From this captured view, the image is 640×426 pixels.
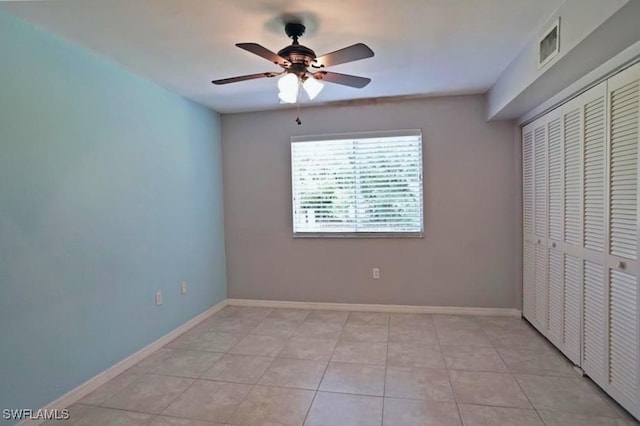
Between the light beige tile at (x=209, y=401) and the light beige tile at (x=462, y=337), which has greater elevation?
the light beige tile at (x=462, y=337)

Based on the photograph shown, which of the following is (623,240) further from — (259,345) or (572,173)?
(259,345)

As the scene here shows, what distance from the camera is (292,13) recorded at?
1961mm

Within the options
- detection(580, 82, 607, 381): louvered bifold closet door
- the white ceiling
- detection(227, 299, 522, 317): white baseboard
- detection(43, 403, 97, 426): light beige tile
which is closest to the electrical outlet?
detection(227, 299, 522, 317): white baseboard

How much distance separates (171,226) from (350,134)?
2.12 meters

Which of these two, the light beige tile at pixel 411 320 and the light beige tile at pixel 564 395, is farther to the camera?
the light beige tile at pixel 411 320

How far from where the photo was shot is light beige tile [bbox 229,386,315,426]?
2014 mm

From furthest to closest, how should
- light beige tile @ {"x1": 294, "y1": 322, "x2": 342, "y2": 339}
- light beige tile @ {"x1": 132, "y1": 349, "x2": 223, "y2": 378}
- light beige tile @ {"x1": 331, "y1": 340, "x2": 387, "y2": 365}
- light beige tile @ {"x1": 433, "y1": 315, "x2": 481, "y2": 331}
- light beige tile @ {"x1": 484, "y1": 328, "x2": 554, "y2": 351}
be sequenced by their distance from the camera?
light beige tile @ {"x1": 433, "y1": 315, "x2": 481, "y2": 331}, light beige tile @ {"x1": 294, "y1": 322, "x2": 342, "y2": 339}, light beige tile @ {"x1": 484, "y1": 328, "x2": 554, "y2": 351}, light beige tile @ {"x1": 331, "y1": 340, "x2": 387, "y2": 365}, light beige tile @ {"x1": 132, "y1": 349, "x2": 223, "y2": 378}

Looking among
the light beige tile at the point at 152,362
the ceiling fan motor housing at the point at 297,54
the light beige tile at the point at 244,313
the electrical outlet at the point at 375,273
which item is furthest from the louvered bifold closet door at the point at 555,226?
the light beige tile at the point at 152,362

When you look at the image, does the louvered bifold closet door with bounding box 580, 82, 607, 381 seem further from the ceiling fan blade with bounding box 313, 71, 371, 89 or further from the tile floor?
the ceiling fan blade with bounding box 313, 71, 371, 89

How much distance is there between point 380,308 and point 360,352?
1.08 m

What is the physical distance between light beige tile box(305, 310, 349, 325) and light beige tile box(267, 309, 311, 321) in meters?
0.07

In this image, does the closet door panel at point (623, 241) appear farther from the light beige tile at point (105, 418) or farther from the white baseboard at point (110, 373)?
the white baseboard at point (110, 373)

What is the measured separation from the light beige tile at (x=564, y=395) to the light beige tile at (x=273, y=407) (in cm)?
144

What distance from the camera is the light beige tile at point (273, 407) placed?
2.01 meters
